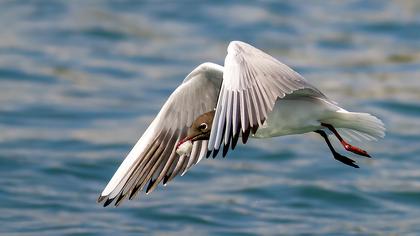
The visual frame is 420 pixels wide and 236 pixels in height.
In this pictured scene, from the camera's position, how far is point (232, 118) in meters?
6.68

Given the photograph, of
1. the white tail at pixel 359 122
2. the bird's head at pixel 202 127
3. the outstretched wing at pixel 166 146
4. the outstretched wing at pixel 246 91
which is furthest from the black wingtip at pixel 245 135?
the outstretched wing at pixel 166 146

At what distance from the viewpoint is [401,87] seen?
14750 millimetres

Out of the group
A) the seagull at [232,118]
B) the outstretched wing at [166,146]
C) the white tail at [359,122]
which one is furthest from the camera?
the outstretched wing at [166,146]

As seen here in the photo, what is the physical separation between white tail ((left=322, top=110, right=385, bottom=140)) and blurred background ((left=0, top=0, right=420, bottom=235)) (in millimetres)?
2765

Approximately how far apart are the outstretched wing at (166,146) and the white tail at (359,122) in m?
0.89

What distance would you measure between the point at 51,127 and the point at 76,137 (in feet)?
1.47

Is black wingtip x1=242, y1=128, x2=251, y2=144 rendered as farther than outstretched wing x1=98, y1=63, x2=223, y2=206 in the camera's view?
No

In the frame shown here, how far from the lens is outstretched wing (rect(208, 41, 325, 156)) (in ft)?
21.8

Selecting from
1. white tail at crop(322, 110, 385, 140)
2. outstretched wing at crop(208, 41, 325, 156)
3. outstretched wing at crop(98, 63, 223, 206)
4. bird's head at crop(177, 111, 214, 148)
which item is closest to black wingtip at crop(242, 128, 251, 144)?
outstretched wing at crop(208, 41, 325, 156)

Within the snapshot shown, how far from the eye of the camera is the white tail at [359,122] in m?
7.78

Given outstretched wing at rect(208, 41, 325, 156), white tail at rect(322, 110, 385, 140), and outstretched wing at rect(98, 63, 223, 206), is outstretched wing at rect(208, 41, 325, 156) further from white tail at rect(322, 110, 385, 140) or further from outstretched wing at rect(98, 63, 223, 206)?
outstretched wing at rect(98, 63, 223, 206)

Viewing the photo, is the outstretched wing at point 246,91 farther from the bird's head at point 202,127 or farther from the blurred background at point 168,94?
the blurred background at point 168,94

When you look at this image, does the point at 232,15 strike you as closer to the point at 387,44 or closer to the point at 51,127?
the point at 387,44

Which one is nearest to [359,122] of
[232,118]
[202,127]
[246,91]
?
[202,127]
